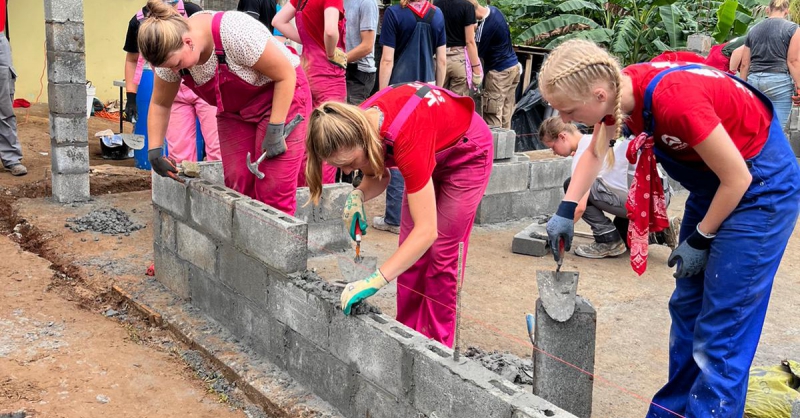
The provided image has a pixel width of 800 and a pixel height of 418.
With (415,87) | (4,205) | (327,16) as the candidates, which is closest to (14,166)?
(4,205)

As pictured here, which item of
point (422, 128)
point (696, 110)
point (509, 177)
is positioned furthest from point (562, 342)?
point (509, 177)

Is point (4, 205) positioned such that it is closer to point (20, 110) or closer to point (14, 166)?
→ point (14, 166)

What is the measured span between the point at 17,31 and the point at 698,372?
996 centimetres

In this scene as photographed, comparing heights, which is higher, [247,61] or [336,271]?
[247,61]

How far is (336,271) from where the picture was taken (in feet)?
17.3

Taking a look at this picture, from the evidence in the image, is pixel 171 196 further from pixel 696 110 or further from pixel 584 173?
pixel 696 110

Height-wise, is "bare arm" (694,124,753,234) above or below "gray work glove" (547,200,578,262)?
above

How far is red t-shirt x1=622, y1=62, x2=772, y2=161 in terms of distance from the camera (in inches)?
94.7

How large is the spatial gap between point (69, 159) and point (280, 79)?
10.7 feet

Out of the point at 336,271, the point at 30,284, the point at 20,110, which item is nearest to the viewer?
the point at 30,284

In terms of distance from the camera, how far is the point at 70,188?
6441 mm

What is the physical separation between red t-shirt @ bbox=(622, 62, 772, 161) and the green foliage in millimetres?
8888

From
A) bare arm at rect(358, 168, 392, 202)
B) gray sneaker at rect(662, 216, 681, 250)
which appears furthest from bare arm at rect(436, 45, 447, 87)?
bare arm at rect(358, 168, 392, 202)

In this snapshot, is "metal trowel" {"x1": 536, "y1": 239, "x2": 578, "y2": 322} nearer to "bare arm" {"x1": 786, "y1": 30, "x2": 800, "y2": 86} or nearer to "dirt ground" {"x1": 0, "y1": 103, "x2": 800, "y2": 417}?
"dirt ground" {"x1": 0, "y1": 103, "x2": 800, "y2": 417}
